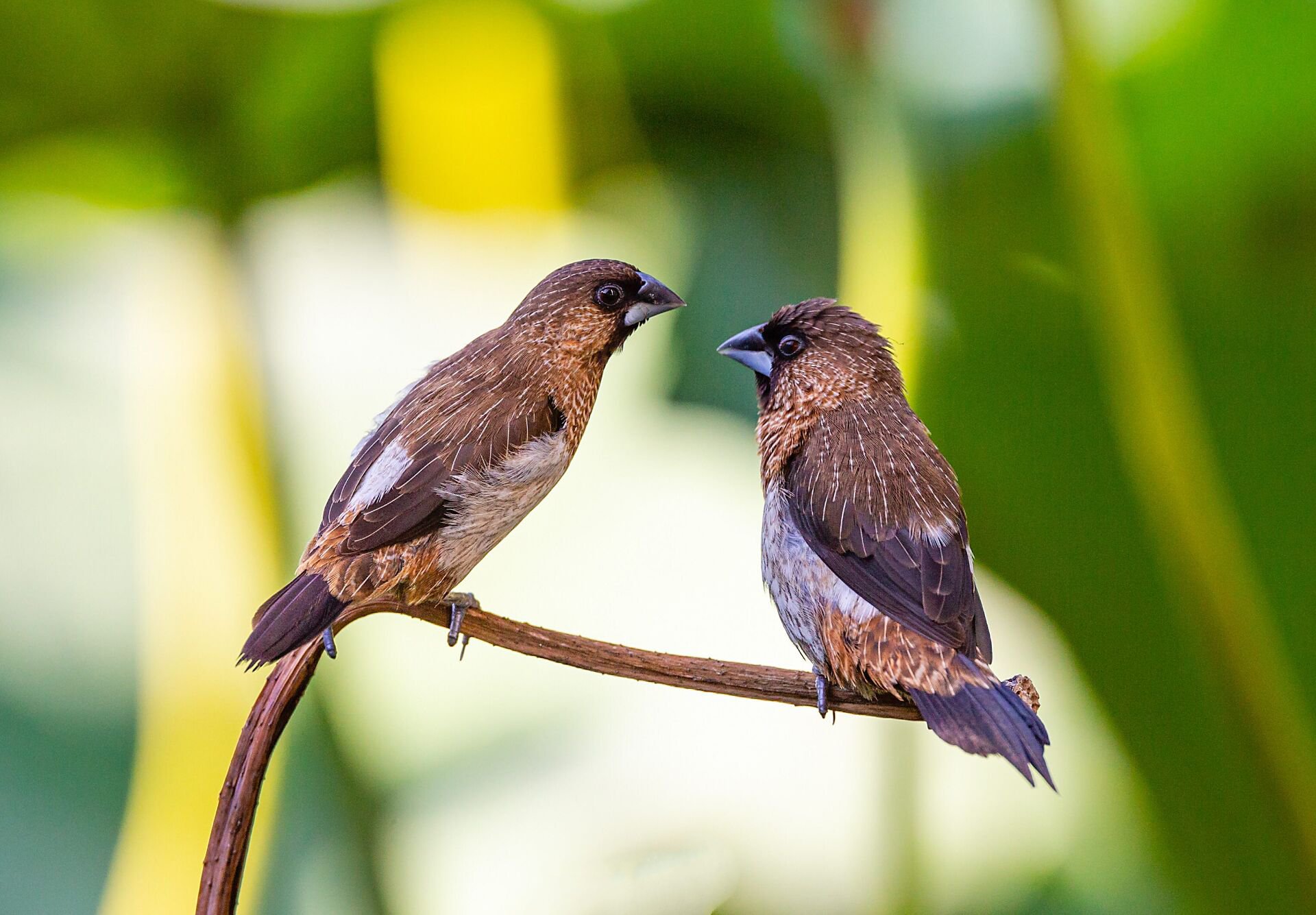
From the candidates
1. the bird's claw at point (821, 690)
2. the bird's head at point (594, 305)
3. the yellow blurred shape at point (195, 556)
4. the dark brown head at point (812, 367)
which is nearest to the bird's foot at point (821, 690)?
the bird's claw at point (821, 690)

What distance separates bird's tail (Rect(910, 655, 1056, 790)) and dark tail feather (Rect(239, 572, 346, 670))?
0.40 m

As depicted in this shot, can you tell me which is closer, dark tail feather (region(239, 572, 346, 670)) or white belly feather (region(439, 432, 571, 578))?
dark tail feather (region(239, 572, 346, 670))

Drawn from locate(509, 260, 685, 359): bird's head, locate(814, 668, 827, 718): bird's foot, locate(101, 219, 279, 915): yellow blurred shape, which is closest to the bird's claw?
locate(814, 668, 827, 718): bird's foot

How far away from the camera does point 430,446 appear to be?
84 centimetres

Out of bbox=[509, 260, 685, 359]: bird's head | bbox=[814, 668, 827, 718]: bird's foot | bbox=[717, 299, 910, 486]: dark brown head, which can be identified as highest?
bbox=[509, 260, 685, 359]: bird's head

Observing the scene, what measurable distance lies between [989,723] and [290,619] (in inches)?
17.2

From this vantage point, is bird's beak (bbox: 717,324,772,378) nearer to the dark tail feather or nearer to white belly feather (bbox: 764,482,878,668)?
white belly feather (bbox: 764,482,878,668)

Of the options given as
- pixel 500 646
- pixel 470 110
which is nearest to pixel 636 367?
pixel 470 110

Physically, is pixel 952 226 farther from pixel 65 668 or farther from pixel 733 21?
pixel 65 668

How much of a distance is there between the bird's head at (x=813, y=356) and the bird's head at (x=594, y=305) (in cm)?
13

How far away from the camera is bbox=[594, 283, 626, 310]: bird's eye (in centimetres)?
89

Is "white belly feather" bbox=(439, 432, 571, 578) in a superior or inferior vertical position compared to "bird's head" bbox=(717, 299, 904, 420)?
inferior

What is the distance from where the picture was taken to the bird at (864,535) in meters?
0.77

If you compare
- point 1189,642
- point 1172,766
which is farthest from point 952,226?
point 1172,766
